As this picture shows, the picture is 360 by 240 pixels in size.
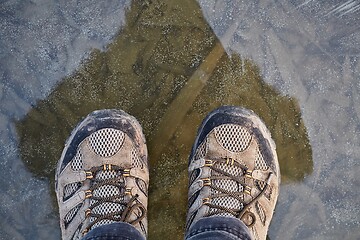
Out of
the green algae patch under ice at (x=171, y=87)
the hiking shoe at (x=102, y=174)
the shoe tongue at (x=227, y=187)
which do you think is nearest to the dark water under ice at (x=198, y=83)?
the green algae patch under ice at (x=171, y=87)

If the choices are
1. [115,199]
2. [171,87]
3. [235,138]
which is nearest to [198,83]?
[171,87]

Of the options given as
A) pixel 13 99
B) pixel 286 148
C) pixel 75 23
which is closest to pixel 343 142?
pixel 286 148

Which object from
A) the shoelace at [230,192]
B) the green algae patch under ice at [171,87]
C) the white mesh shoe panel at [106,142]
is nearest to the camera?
the shoelace at [230,192]

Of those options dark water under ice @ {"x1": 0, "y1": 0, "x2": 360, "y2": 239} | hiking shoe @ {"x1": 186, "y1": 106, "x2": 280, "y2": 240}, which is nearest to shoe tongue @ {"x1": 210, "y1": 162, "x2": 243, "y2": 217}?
hiking shoe @ {"x1": 186, "y1": 106, "x2": 280, "y2": 240}

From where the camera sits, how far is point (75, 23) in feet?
7.04

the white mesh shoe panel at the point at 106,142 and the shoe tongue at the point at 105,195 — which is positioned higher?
the white mesh shoe panel at the point at 106,142

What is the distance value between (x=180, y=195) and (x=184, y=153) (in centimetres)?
17

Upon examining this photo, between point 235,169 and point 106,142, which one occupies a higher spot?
point 106,142

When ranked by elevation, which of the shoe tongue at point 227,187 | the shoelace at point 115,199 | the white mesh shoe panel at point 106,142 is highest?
the white mesh shoe panel at point 106,142

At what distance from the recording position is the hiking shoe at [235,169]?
1902mm

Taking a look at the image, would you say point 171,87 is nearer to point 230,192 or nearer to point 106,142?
point 106,142

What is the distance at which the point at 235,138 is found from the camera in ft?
6.43

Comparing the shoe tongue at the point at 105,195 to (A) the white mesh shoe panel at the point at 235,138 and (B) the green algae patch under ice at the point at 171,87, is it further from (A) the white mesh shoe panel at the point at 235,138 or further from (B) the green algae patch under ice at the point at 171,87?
(A) the white mesh shoe panel at the point at 235,138

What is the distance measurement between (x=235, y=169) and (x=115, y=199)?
456 mm
